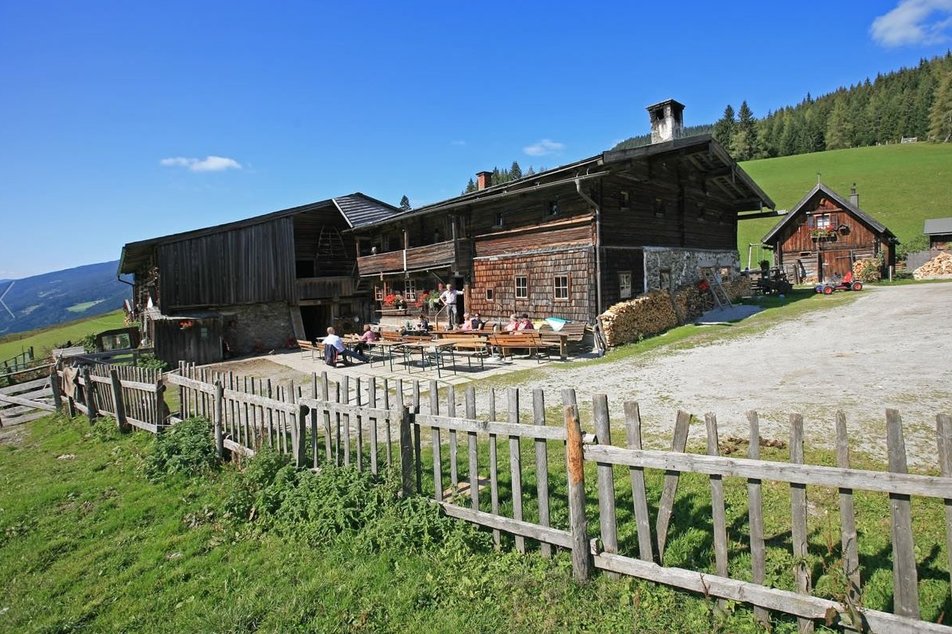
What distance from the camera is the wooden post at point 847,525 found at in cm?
278

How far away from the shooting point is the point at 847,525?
2.81 metres

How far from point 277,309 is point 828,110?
383 feet

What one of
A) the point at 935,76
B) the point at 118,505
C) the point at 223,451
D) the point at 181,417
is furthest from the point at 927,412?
the point at 935,76

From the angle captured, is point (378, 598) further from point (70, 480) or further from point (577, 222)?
point (577, 222)

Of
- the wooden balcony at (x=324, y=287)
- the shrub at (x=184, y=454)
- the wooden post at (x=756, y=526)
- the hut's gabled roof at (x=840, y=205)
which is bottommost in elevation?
the shrub at (x=184, y=454)

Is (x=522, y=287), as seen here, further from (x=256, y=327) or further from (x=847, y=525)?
(x=847, y=525)

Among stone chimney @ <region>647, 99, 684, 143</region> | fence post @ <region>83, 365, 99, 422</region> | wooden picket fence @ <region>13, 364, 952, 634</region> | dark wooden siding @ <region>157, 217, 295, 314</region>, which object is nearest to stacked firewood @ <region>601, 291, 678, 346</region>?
stone chimney @ <region>647, 99, 684, 143</region>

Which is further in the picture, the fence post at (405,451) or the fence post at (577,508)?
the fence post at (405,451)

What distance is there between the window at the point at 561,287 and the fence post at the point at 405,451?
530 inches

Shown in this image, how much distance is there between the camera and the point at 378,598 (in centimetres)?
355

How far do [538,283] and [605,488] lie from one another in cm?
1509

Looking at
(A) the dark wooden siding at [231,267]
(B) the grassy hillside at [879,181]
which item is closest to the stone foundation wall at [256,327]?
(A) the dark wooden siding at [231,267]

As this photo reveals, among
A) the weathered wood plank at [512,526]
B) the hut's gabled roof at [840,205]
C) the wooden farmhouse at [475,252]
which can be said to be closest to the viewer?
the weathered wood plank at [512,526]

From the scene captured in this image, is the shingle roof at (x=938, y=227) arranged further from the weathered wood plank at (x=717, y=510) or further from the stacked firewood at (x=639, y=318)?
the weathered wood plank at (x=717, y=510)
